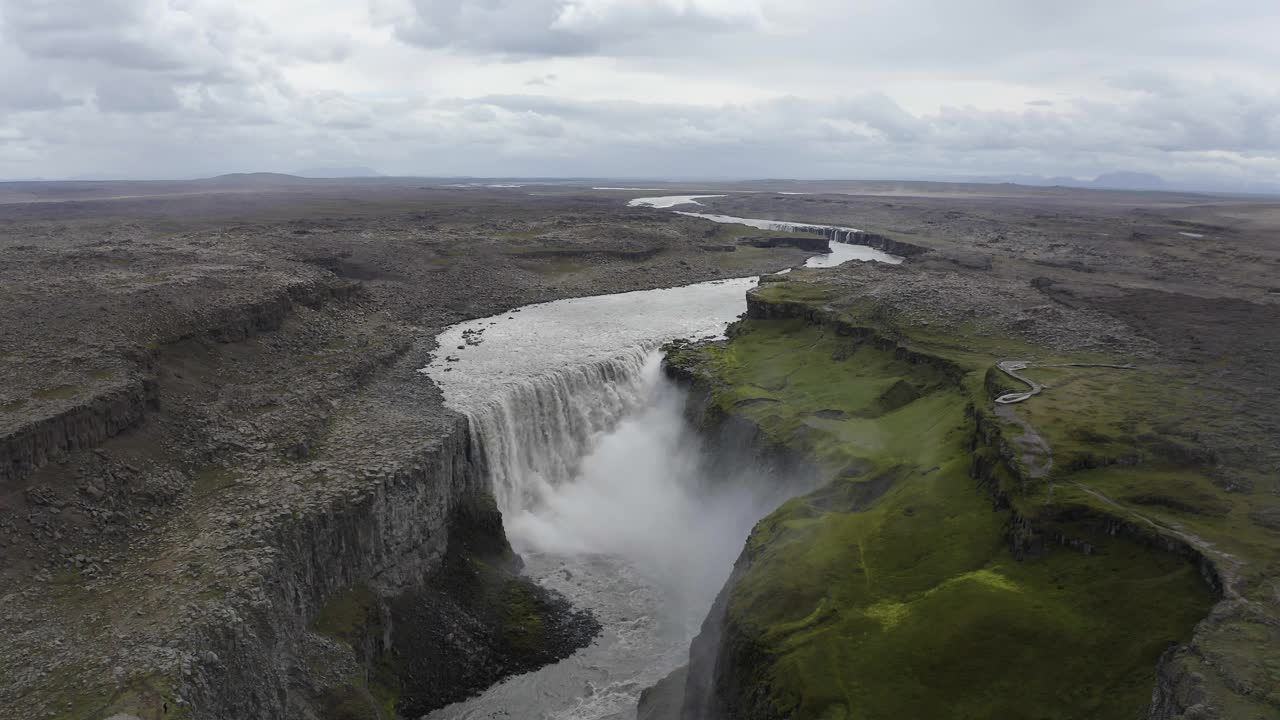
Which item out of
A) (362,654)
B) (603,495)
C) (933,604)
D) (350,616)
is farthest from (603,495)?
(933,604)

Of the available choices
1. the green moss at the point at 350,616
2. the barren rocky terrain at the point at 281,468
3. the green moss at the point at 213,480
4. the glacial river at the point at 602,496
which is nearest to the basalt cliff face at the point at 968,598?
the barren rocky terrain at the point at 281,468

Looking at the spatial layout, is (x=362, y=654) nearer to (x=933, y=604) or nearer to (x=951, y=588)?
(x=933, y=604)

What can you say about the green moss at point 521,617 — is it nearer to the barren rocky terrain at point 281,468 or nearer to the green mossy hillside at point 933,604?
the barren rocky terrain at point 281,468

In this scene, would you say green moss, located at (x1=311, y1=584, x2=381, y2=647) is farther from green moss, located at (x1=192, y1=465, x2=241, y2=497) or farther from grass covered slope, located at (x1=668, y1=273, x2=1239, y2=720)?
grass covered slope, located at (x1=668, y1=273, x2=1239, y2=720)

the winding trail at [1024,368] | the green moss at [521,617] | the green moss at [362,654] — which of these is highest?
the winding trail at [1024,368]

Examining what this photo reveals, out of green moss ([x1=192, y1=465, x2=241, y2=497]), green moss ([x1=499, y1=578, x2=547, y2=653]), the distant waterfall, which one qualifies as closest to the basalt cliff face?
green moss ([x1=499, y1=578, x2=547, y2=653])

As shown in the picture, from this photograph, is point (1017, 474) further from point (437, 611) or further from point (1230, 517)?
point (437, 611)
